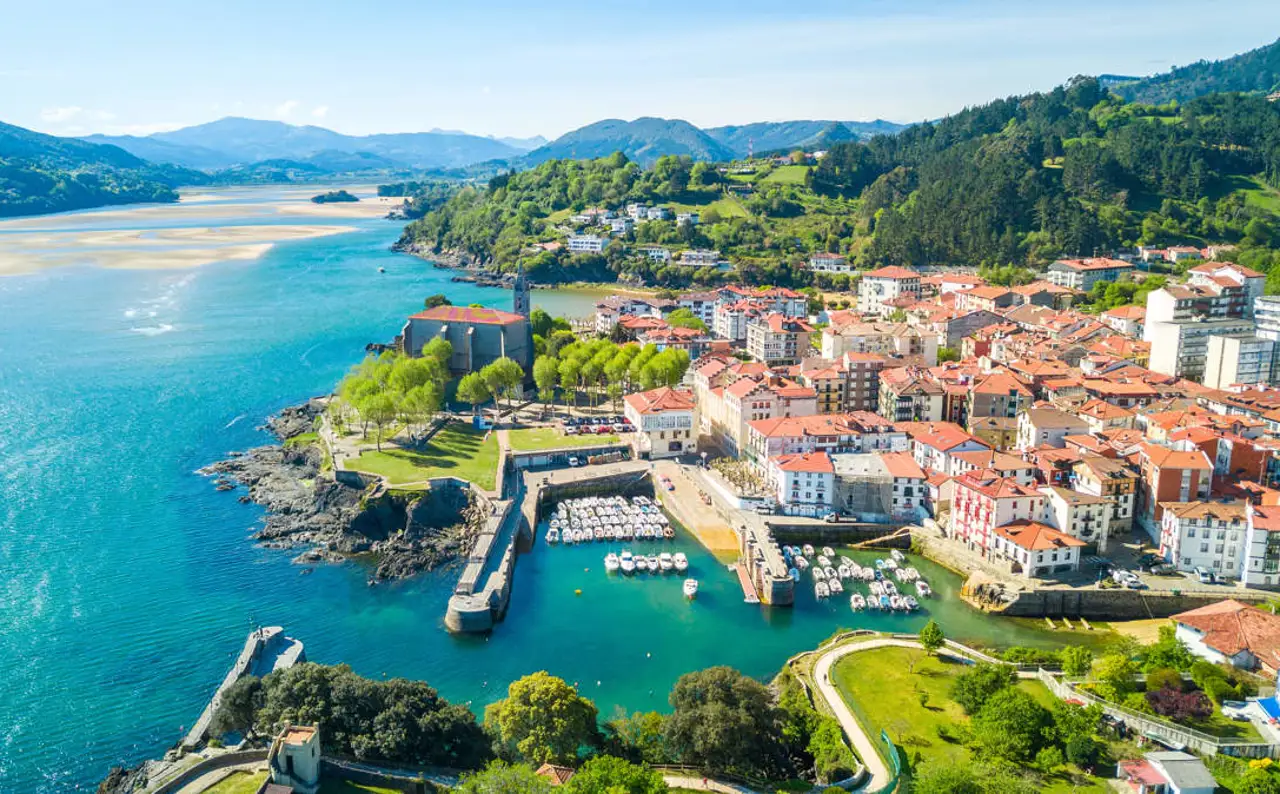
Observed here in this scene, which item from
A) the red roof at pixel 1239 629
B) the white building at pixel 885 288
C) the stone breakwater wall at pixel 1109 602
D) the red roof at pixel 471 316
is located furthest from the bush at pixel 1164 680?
the white building at pixel 885 288

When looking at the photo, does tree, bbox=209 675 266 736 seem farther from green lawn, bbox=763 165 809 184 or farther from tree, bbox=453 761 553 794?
green lawn, bbox=763 165 809 184

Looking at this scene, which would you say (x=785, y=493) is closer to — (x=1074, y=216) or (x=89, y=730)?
(x=89, y=730)

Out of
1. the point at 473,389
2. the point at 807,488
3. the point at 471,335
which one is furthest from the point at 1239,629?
the point at 471,335

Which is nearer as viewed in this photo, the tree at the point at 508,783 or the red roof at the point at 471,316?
the tree at the point at 508,783

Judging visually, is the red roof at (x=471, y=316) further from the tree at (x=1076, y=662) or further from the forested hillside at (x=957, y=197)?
the forested hillside at (x=957, y=197)

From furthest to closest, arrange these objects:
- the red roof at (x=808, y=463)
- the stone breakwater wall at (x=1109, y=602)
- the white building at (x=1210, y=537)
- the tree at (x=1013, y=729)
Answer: the red roof at (x=808, y=463)
the white building at (x=1210, y=537)
the stone breakwater wall at (x=1109, y=602)
the tree at (x=1013, y=729)

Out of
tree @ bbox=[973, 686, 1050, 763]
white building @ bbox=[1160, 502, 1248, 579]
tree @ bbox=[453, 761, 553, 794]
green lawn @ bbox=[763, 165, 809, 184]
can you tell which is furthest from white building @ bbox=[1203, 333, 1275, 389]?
green lawn @ bbox=[763, 165, 809, 184]
